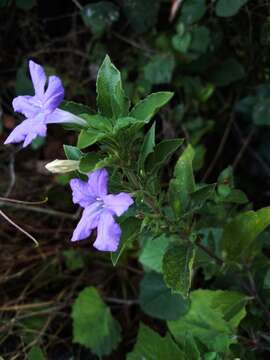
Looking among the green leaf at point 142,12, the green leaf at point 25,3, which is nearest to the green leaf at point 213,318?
the green leaf at point 142,12

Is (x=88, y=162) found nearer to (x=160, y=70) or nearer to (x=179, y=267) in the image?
(x=179, y=267)

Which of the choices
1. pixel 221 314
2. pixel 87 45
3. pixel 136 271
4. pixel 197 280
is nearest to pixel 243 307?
pixel 221 314

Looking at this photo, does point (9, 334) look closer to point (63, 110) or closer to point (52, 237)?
point (52, 237)

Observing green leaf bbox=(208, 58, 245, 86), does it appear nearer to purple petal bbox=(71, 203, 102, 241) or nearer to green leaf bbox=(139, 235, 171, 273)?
green leaf bbox=(139, 235, 171, 273)

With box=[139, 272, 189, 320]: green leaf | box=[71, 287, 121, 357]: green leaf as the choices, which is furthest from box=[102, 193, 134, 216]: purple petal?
box=[71, 287, 121, 357]: green leaf

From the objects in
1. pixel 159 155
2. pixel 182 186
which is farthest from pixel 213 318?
pixel 159 155

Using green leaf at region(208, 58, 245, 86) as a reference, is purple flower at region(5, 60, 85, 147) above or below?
above

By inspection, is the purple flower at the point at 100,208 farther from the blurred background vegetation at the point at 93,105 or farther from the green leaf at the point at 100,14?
the green leaf at the point at 100,14
